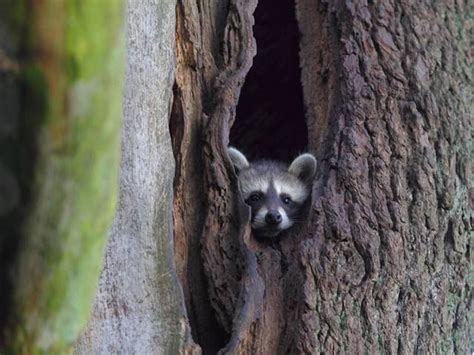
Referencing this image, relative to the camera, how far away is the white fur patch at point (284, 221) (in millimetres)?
5840

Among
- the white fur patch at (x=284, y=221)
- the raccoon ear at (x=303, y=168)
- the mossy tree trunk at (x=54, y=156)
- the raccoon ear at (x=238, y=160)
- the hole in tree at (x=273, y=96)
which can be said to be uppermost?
the hole in tree at (x=273, y=96)

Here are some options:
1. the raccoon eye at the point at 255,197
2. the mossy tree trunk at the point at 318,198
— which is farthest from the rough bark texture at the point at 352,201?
the raccoon eye at the point at 255,197

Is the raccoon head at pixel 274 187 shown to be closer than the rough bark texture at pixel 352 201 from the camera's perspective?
No

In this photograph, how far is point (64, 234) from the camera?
144 centimetres

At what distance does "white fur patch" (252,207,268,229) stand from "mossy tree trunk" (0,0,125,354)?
14.7 feet

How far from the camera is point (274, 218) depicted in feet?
19.6

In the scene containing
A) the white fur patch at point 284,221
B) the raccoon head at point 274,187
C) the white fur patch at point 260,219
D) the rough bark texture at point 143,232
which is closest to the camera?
the rough bark texture at point 143,232

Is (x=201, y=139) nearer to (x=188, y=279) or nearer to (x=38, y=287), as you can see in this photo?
(x=188, y=279)

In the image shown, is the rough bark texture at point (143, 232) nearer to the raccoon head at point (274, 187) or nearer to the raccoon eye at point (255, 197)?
the raccoon head at point (274, 187)

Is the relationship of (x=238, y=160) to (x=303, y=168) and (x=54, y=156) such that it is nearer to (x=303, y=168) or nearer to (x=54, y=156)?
(x=303, y=168)

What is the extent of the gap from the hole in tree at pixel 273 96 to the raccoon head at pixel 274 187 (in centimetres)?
37

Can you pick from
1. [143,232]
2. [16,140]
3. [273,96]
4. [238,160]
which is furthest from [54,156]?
[273,96]

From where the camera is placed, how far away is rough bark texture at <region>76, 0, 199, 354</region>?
371 cm

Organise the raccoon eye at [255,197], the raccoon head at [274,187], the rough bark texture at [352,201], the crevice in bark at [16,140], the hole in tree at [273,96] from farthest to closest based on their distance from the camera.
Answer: the hole in tree at [273,96], the raccoon eye at [255,197], the raccoon head at [274,187], the rough bark texture at [352,201], the crevice in bark at [16,140]
